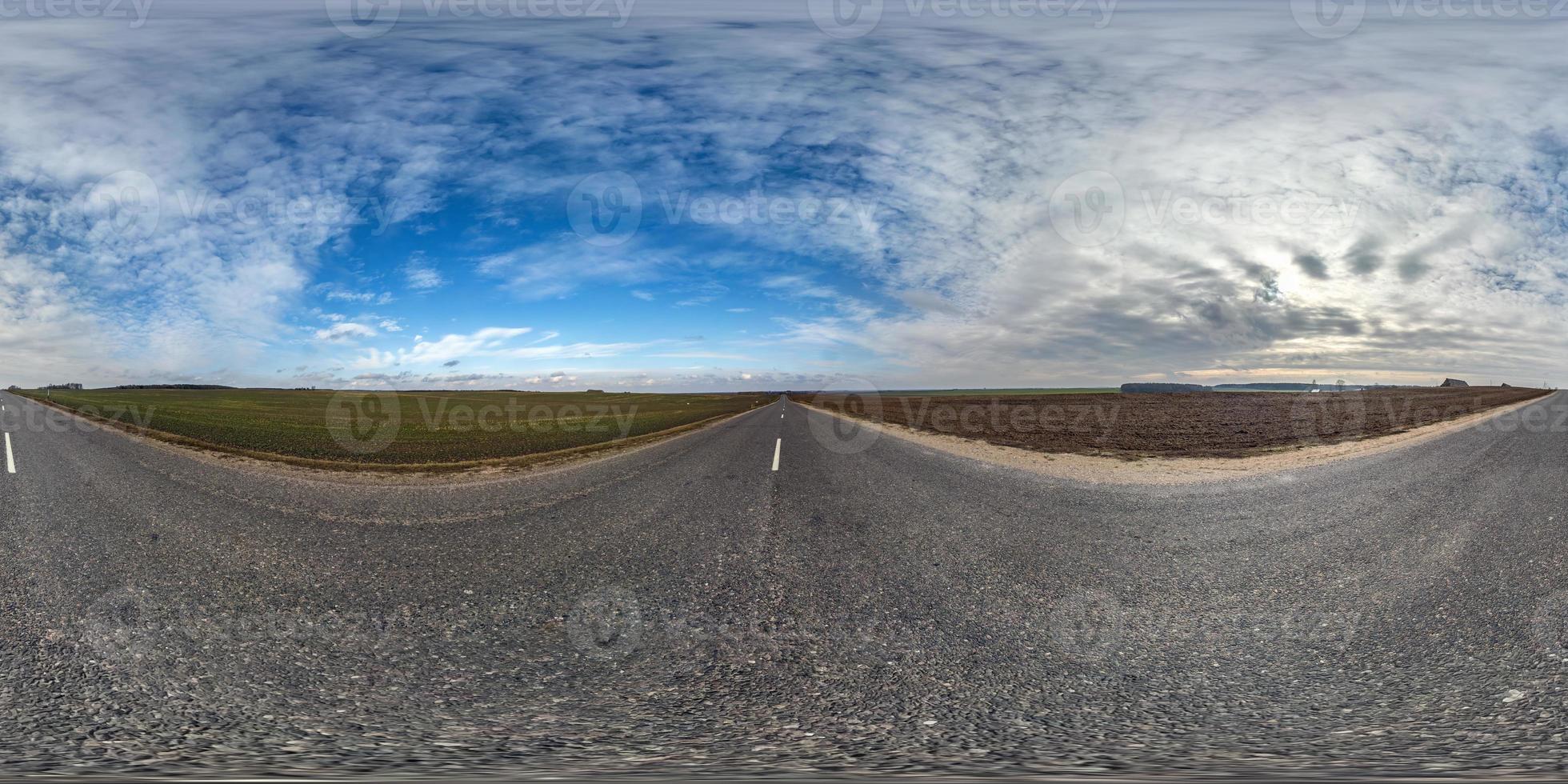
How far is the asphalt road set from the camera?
12.2ft

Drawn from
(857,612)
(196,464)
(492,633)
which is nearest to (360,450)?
(196,464)

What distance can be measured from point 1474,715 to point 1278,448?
75.0 ft

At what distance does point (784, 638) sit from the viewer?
5254mm

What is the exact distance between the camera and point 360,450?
78.2 ft
